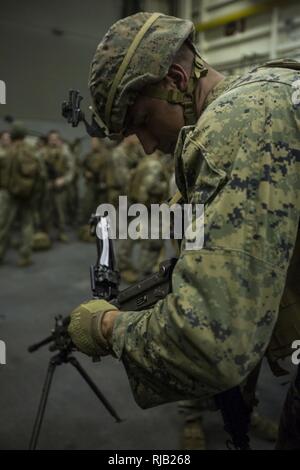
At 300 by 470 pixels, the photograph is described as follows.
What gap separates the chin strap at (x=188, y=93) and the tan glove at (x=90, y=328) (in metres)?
0.50

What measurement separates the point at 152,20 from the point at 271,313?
2.41 ft

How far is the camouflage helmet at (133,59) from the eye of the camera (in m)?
1.02

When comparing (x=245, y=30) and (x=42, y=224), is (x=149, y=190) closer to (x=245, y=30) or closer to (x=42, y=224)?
(x=42, y=224)

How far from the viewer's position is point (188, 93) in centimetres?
109

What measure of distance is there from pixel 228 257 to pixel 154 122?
46 cm

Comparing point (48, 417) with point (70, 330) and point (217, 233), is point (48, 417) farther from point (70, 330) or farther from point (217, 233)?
point (217, 233)

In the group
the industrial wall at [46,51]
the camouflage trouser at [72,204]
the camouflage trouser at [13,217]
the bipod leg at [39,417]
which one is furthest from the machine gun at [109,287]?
the industrial wall at [46,51]

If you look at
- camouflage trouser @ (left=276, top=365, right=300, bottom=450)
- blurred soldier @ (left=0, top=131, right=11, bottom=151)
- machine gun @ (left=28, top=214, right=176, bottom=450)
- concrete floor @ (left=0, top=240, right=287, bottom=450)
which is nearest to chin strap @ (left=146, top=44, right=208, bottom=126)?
machine gun @ (left=28, top=214, right=176, bottom=450)

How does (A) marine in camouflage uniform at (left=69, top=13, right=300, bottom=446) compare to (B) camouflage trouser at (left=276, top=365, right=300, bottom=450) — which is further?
(B) camouflage trouser at (left=276, top=365, right=300, bottom=450)

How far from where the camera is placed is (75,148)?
838 cm

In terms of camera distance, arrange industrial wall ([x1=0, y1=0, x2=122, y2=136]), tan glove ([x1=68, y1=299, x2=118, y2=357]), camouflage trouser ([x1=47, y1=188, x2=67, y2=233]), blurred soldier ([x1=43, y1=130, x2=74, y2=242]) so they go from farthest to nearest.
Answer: industrial wall ([x1=0, y1=0, x2=122, y2=136])
camouflage trouser ([x1=47, y1=188, x2=67, y2=233])
blurred soldier ([x1=43, y1=130, x2=74, y2=242])
tan glove ([x1=68, y1=299, x2=118, y2=357])

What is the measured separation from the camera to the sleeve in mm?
785

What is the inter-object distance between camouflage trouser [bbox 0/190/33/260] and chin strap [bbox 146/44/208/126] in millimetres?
4417

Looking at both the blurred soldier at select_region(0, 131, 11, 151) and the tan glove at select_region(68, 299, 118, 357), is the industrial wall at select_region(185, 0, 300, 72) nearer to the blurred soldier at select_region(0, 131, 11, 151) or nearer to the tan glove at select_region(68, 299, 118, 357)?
the blurred soldier at select_region(0, 131, 11, 151)
